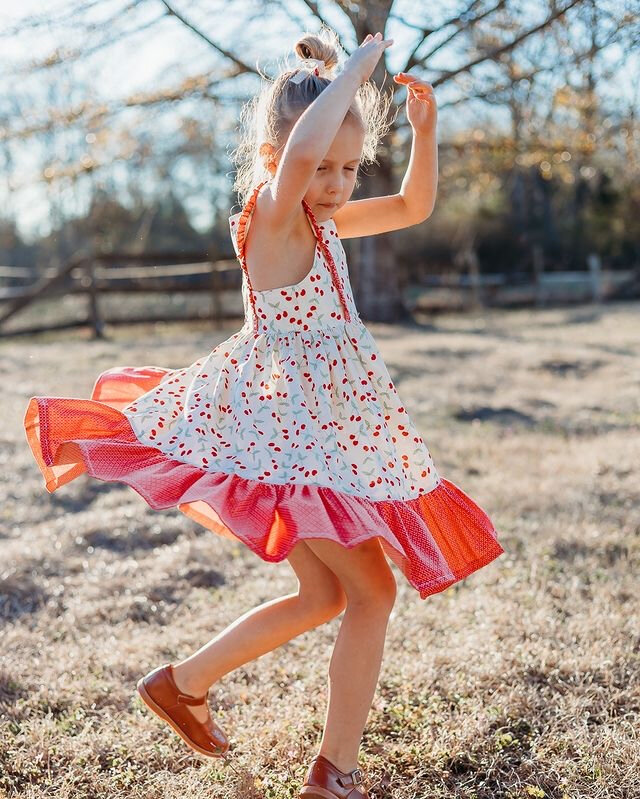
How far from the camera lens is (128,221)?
25312mm

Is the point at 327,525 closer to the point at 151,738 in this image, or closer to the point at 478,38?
the point at 151,738

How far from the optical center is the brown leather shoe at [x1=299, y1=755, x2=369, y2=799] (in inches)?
74.1

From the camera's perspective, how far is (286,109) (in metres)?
2.03

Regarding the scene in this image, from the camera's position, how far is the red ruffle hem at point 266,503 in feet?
5.89

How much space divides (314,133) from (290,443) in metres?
0.65

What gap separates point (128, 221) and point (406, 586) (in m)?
23.4

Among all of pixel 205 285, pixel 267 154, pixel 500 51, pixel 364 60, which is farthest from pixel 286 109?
pixel 205 285

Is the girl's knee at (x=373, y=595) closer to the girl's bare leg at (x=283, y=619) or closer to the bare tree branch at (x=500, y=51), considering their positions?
the girl's bare leg at (x=283, y=619)

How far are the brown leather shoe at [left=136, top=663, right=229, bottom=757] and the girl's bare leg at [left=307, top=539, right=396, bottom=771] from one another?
369mm

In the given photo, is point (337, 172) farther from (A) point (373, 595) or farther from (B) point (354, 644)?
(B) point (354, 644)

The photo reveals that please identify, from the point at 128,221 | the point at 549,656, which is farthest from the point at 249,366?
the point at 128,221

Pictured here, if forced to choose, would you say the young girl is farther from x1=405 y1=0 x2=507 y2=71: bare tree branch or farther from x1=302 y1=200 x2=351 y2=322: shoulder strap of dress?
x1=405 y1=0 x2=507 y2=71: bare tree branch

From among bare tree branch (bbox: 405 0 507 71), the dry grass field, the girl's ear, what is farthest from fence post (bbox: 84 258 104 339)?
the girl's ear

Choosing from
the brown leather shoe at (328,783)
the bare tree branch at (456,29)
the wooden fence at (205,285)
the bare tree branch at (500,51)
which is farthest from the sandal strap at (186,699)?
the wooden fence at (205,285)
